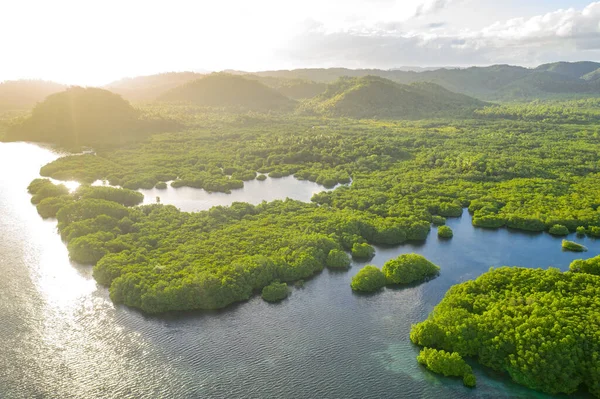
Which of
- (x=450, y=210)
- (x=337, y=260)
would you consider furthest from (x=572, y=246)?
(x=337, y=260)

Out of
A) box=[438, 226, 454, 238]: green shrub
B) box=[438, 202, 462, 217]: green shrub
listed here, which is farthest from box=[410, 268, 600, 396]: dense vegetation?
box=[438, 202, 462, 217]: green shrub

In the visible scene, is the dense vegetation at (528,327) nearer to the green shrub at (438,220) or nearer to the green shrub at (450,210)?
the green shrub at (438,220)

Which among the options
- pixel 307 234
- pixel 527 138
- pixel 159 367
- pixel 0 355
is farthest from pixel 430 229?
pixel 527 138

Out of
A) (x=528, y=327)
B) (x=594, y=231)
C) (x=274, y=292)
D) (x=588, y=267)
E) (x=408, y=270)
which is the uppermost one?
(x=528, y=327)

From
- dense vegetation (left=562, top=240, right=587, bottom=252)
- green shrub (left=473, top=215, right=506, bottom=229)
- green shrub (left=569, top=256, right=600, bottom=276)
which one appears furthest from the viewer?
green shrub (left=473, top=215, right=506, bottom=229)

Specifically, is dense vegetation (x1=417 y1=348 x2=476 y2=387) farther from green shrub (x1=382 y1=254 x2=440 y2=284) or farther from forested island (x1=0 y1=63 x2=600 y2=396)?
green shrub (x1=382 y1=254 x2=440 y2=284)

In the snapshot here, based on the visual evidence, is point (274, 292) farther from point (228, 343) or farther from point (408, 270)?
point (408, 270)

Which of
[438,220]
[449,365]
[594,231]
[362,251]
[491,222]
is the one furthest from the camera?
[438,220]

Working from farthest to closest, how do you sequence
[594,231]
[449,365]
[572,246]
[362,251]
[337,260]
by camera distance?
[594,231], [572,246], [362,251], [337,260], [449,365]
